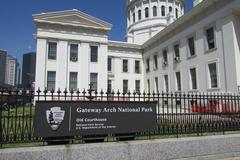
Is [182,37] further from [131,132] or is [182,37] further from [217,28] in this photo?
[131,132]

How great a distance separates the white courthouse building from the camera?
73.4ft

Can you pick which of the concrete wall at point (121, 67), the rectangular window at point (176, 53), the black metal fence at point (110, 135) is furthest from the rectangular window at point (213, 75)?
the concrete wall at point (121, 67)

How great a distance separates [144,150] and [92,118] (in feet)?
5.96

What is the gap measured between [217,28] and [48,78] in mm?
22398

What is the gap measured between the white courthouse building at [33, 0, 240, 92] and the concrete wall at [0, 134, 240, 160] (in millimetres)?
14680

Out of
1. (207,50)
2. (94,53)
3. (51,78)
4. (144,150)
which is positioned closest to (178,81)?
(207,50)

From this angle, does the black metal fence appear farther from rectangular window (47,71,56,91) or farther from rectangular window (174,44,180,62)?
rectangular window (47,71,56,91)

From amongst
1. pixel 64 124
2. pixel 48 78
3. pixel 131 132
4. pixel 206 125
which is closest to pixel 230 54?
pixel 206 125

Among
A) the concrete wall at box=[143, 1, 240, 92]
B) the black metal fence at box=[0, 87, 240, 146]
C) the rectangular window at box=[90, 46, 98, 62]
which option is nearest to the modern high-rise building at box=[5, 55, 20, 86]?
the rectangular window at box=[90, 46, 98, 62]

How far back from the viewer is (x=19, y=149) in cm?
601

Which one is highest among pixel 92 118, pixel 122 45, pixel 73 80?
pixel 122 45

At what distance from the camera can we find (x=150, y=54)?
3838 centimetres

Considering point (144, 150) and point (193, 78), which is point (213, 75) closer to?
point (193, 78)

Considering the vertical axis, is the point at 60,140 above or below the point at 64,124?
below
